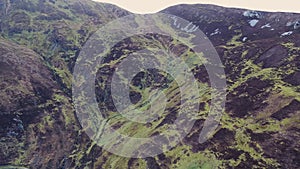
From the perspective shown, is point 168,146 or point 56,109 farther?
point 56,109

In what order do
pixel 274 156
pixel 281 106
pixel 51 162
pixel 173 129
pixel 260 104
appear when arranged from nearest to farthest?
pixel 274 156 < pixel 281 106 < pixel 260 104 < pixel 173 129 < pixel 51 162

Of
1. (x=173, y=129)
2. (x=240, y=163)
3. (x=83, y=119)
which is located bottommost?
(x=83, y=119)

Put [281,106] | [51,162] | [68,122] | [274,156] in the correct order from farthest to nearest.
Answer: [68,122] → [51,162] → [281,106] → [274,156]

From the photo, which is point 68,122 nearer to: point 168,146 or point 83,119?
point 83,119

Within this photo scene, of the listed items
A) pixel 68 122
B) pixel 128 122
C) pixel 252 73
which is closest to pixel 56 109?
pixel 68 122

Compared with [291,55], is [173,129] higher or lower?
lower

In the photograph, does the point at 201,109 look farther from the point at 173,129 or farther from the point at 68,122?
the point at 68,122

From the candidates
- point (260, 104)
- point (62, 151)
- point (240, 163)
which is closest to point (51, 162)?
point (62, 151)

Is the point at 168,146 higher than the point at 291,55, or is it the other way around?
the point at 291,55

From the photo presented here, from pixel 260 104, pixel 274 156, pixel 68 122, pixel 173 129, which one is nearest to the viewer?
pixel 274 156
